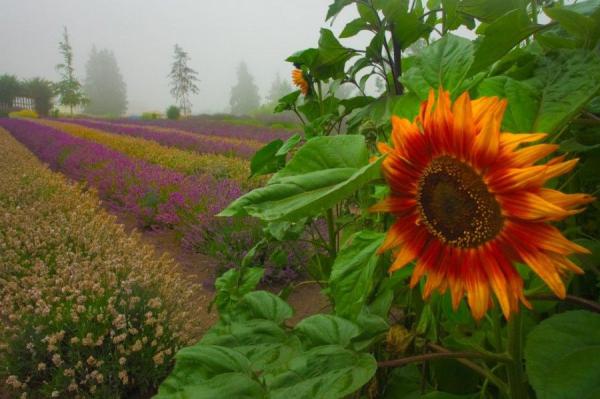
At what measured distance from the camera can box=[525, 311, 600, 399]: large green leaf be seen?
50 centimetres

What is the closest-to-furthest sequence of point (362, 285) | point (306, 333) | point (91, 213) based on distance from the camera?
point (362, 285)
point (306, 333)
point (91, 213)

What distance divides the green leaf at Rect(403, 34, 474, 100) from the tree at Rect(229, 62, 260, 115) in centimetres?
7975

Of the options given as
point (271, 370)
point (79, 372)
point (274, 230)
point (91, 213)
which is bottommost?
point (79, 372)

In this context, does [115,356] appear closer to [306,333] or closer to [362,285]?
[306,333]

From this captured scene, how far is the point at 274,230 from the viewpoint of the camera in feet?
3.51

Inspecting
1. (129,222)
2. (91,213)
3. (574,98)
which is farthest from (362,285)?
(129,222)

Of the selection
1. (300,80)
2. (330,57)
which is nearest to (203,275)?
(300,80)

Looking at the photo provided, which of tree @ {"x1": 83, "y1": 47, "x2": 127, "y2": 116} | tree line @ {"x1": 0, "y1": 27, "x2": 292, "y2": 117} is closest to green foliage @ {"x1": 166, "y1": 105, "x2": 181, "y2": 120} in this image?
tree line @ {"x1": 0, "y1": 27, "x2": 292, "y2": 117}

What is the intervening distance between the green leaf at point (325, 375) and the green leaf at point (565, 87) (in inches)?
14.3

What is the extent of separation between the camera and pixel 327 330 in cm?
71

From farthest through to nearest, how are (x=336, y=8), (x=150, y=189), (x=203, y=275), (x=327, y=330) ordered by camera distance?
(x=150, y=189) < (x=203, y=275) < (x=336, y=8) < (x=327, y=330)

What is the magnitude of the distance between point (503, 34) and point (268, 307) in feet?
2.10

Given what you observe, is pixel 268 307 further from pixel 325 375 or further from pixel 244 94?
pixel 244 94

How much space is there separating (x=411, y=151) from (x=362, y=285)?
192mm
